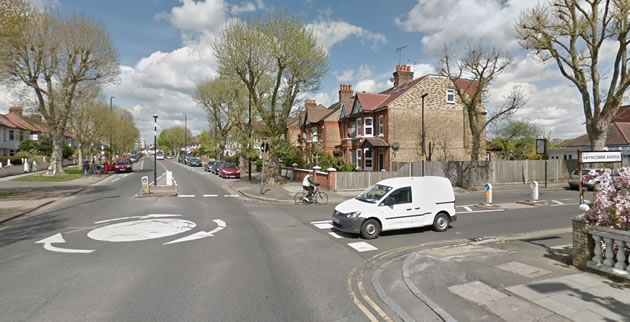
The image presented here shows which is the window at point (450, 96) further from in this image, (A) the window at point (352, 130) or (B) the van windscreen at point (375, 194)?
(B) the van windscreen at point (375, 194)

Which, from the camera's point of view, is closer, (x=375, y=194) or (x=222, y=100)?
(x=375, y=194)

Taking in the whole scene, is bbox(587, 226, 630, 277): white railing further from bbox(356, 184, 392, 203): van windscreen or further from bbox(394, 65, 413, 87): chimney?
bbox(394, 65, 413, 87): chimney

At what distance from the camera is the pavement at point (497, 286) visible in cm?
473

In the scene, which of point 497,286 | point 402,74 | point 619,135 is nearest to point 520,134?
point 619,135

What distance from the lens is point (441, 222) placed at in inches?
420

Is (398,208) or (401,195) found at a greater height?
(401,195)

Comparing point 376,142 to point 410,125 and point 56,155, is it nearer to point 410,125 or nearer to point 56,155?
point 410,125

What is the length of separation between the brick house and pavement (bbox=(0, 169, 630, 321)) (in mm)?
20424

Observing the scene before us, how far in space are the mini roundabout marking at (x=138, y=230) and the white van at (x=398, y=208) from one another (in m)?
4.21

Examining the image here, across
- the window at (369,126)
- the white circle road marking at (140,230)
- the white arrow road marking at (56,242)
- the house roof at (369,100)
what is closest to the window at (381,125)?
the window at (369,126)

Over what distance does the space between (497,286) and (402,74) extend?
32.4 m

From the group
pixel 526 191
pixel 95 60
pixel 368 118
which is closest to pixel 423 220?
pixel 526 191

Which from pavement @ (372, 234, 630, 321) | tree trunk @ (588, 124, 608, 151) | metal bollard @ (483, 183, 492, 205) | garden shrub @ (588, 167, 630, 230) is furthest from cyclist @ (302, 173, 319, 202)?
tree trunk @ (588, 124, 608, 151)

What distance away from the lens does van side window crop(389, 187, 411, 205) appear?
394 inches
